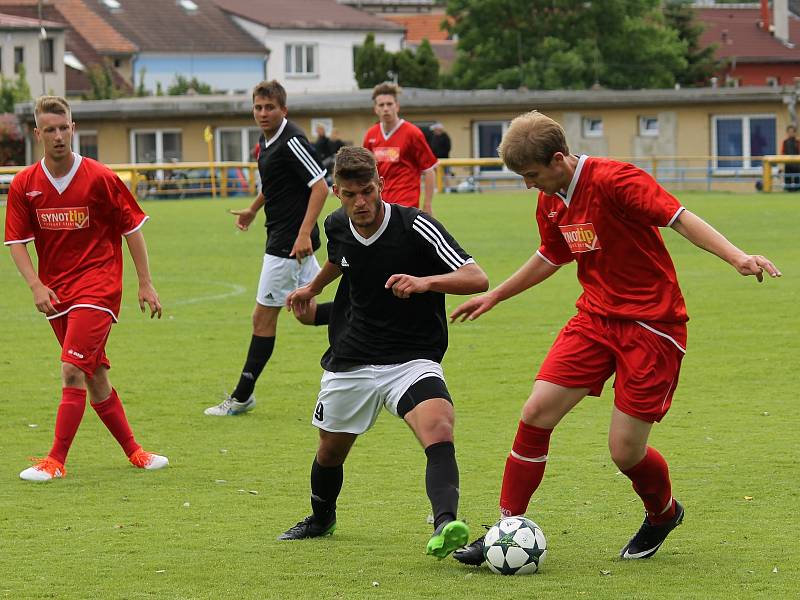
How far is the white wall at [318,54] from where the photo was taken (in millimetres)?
81938

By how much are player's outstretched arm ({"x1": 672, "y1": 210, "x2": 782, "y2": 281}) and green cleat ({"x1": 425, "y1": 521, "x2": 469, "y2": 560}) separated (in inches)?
55.2

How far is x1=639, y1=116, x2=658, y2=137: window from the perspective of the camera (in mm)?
49594

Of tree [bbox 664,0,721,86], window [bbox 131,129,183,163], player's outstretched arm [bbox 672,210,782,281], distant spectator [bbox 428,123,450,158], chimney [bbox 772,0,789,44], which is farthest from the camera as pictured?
chimney [bbox 772,0,789,44]

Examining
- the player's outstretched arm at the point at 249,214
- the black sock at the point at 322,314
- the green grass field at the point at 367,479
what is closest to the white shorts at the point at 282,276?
the player's outstretched arm at the point at 249,214

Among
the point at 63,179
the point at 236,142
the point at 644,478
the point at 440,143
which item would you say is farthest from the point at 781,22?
the point at 644,478

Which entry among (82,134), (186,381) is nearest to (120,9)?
(82,134)

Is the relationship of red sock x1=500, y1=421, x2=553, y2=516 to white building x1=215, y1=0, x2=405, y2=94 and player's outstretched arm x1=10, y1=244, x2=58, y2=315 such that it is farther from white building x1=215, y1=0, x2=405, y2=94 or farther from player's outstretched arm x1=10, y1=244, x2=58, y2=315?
white building x1=215, y1=0, x2=405, y2=94

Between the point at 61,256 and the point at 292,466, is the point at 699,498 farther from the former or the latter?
Result: the point at 61,256

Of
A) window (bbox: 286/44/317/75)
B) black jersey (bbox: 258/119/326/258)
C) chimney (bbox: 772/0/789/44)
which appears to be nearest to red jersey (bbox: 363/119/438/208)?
black jersey (bbox: 258/119/326/258)

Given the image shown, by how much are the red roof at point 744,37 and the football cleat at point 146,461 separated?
75276 mm

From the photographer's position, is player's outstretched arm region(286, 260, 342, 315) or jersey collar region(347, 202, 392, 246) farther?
player's outstretched arm region(286, 260, 342, 315)

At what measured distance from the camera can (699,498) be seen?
293 inches

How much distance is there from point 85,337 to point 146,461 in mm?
855

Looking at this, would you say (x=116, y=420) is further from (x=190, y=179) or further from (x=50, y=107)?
(x=190, y=179)
